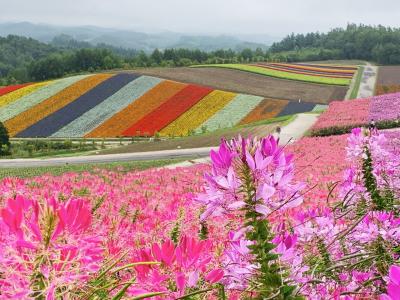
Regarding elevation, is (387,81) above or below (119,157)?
above

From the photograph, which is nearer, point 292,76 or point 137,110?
point 137,110

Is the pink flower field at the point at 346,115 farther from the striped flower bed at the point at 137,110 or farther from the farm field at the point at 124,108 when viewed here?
the striped flower bed at the point at 137,110

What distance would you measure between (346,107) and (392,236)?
156ft

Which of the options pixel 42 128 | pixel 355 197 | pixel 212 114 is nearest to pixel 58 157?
pixel 42 128

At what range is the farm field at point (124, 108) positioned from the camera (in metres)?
56.5

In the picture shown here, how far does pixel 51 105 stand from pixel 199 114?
1952cm

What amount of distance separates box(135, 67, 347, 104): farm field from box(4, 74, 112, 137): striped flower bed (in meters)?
9.48

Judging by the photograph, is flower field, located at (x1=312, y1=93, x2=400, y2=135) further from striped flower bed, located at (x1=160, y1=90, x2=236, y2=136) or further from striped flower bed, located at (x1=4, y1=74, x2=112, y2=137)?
striped flower bed, located at (x1=4, y1=74, x2=112, y2=137)

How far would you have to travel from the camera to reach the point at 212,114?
59.9m

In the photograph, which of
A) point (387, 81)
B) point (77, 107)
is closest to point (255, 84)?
point (387, 81)

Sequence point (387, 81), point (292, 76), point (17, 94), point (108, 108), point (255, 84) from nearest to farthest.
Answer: point (108, 108) < point (17, 94) < point (255, 84) < point (387, 81) < point (292, 76)

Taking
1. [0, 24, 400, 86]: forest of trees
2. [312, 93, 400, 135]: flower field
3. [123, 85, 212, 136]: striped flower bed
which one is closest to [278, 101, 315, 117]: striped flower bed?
[312, 93, 400, 135]: flower field

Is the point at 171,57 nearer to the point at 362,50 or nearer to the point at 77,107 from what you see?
the point at 362,50

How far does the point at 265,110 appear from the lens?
60.2m
